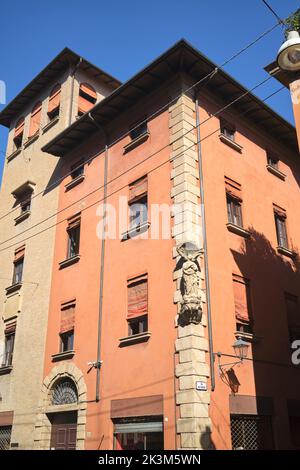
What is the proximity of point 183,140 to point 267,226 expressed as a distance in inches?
181

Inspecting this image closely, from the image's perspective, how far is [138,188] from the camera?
16156 mm

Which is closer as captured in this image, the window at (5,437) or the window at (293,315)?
the window at (293,315)

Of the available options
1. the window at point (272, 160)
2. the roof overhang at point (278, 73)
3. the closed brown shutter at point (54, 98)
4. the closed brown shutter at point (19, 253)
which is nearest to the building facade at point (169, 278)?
the window at point (272, 160)

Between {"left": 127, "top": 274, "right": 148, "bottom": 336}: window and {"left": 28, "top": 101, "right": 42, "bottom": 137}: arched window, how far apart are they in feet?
42.8

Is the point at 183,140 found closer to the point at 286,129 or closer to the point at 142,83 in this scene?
the point at 142,83

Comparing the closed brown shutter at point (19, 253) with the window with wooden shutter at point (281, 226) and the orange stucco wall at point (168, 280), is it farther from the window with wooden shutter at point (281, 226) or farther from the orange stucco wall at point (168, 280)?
the window with wooden shutter at point (281, 226)

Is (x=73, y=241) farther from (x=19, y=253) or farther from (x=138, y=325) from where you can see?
(x=138, y=325)

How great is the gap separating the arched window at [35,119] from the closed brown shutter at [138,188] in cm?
1017

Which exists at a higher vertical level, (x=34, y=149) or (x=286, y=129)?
(x=34, y=149)

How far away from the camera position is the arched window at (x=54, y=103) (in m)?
23.6

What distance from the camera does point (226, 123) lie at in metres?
17.3

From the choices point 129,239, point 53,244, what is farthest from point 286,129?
point 53,244

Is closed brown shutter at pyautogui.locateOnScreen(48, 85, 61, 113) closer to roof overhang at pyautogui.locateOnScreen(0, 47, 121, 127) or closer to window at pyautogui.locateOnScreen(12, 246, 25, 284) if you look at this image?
roof overhang at pyautogui.locateOnScreen(0, 47, 121, 127)

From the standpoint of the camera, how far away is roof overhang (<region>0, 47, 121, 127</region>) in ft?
78.2
